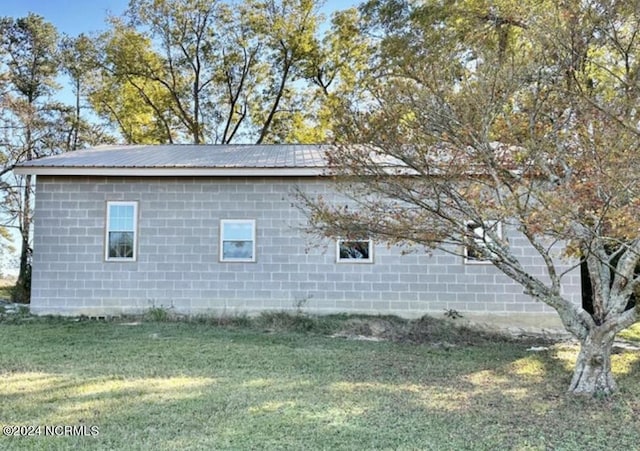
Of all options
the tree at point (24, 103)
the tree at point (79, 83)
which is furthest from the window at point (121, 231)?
the tree at point (79, 83)

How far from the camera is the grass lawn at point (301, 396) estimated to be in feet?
12.0

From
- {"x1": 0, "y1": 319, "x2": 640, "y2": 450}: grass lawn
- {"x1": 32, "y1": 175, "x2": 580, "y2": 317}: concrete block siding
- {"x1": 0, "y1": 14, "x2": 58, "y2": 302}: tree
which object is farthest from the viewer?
{"x1": 0, "y1": 14, "x2": 58, "y2": 302}: tree

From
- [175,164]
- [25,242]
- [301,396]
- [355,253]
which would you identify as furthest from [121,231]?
[25,242]

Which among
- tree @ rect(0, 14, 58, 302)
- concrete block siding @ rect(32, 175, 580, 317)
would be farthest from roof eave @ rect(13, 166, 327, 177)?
tree @ rect(0, 14, 58, 302)

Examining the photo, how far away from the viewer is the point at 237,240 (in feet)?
32.7

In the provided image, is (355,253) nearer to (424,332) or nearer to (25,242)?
(424,332)

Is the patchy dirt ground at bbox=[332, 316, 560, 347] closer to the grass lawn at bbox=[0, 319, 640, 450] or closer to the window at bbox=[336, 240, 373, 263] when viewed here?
the grass lawn at bbox=[0, 319, 640, 450]

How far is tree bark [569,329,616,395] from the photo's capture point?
5008 mm

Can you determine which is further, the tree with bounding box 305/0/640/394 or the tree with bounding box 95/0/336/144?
the tree with bounding box 95/0/336/144

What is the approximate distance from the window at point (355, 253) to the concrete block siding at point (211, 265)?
0.12 meters

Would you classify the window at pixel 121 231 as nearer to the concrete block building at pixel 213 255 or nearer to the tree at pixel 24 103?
the concrete block building at pixel 213 255

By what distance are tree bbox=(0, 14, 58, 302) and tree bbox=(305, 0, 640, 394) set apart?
39.5 ft

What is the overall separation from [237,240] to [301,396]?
565 centimetres

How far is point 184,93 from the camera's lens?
2212cm
